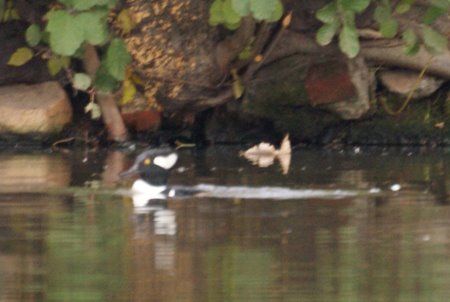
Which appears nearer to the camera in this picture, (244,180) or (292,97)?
(244,180)

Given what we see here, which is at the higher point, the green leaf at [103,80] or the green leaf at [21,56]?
the green leaf at [21,56]

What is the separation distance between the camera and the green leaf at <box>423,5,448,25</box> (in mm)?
12000

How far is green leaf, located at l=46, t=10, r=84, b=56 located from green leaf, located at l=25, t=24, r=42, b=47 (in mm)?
1320

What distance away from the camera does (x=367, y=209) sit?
356 inches

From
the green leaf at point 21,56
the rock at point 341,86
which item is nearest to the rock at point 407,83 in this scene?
the rock at point 341,86

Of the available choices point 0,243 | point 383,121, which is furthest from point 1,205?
point 383,121

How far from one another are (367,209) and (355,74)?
444 centimetres

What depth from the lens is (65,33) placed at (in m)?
11.5

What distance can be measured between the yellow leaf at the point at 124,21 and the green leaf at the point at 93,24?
1534mm

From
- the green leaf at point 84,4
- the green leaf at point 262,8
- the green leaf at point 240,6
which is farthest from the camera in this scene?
the green leaf at point 84,4

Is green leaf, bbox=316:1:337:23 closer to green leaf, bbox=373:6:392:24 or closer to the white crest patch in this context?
green leaf, bbox=373:6:392:24

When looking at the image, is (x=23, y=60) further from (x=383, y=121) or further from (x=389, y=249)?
(x=389, y=249)

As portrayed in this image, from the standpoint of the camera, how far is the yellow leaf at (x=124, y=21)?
13102 millimetres

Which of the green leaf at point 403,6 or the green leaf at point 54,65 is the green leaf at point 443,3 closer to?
the green leaf at point 403,6
